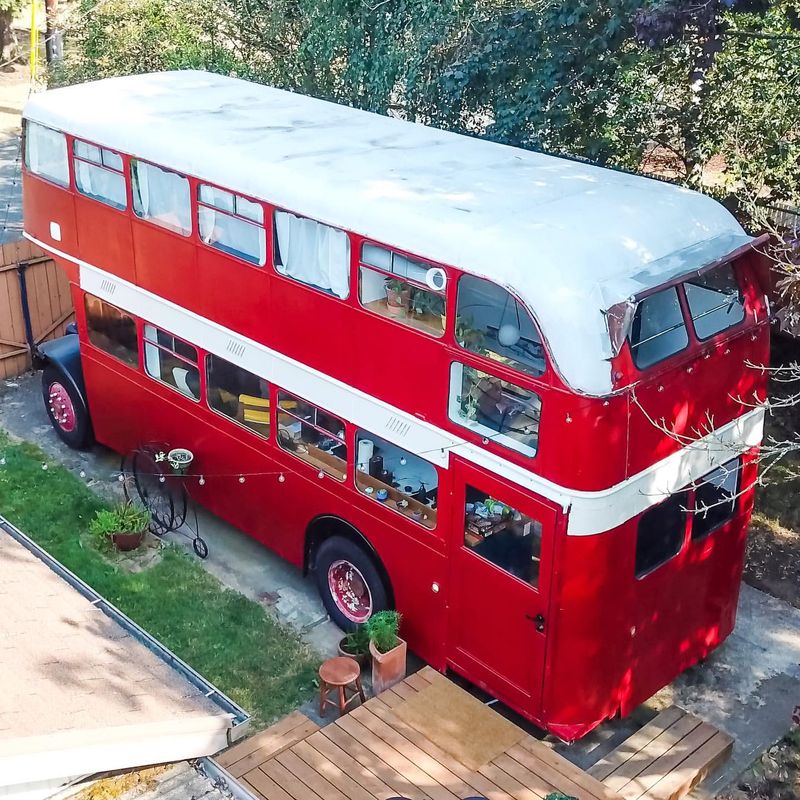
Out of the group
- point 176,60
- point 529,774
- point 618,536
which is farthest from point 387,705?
point 176,60

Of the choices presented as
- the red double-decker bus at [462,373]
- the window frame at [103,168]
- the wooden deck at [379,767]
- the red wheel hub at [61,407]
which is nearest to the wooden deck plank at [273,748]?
the wooden deck at [379,767]

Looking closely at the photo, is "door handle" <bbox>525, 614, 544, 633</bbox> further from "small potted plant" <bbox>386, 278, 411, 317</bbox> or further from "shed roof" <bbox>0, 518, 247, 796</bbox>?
→ "shed roof" <bbox>0, 518, 247, 796</bbox>

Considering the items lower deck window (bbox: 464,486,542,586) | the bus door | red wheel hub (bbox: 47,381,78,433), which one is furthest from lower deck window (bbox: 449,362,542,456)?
red wheel hub (bbox: 47,381,78,433)

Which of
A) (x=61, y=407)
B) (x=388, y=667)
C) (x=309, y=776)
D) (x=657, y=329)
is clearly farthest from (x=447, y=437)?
(x=61, y=407)

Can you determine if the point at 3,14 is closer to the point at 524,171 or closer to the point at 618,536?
the point at 524,171

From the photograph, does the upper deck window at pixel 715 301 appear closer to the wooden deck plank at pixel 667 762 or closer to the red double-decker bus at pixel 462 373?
the red double-decker bus at pixel 462 373

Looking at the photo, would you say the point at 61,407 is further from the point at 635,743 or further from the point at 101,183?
the point at 635,743
